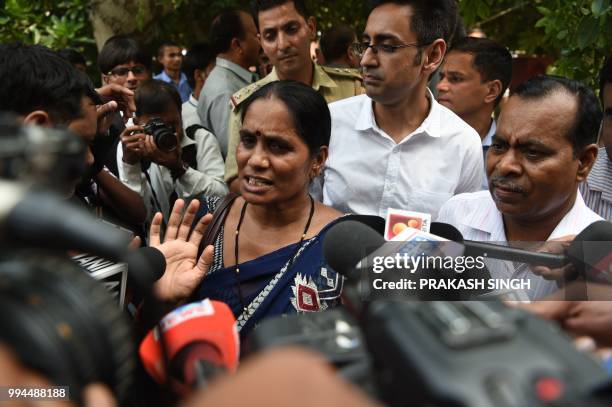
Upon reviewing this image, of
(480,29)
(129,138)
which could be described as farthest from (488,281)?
(480,29)

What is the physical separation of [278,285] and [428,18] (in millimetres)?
1535

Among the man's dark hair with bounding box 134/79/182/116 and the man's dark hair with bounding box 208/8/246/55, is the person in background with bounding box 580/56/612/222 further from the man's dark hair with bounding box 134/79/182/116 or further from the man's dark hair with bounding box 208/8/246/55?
the man's dark hair with bounding box 208/8/246/55

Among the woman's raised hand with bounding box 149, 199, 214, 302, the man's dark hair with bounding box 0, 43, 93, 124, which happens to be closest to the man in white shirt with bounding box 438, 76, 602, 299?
the woman's raised hand with bounding box 149, 199, 214, 302

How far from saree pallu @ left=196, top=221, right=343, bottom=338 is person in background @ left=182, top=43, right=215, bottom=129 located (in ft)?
9.32

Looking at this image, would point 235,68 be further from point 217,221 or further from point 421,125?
point 217,221

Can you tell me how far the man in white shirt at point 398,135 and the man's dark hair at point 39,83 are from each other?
119cm

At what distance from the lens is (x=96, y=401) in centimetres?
92

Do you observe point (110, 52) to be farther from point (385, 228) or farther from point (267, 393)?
point (267, 393)

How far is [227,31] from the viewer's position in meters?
5.22

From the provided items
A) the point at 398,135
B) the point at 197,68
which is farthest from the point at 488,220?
the point at 197,68

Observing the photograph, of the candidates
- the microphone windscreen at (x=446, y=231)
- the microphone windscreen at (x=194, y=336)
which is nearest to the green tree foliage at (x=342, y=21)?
the microphone windscreen at (x=446, y=231)

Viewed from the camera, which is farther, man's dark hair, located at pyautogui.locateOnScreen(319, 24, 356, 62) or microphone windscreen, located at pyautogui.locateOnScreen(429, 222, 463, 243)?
man's dark hair, located at pyautogui.locateOnScreen(319, 24, 356, 62)

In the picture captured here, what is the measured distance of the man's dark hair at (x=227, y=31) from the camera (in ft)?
17.0

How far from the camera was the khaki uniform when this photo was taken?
366 centimetres
